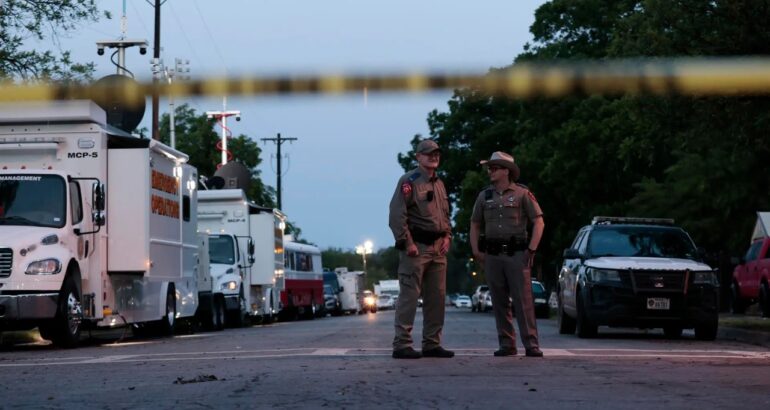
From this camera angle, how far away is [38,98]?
4559 mm

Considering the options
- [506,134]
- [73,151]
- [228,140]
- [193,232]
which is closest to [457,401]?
[73,151]

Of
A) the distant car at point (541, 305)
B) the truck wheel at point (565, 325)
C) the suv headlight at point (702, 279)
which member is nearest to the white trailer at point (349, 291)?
the distant car at point (541, 305)

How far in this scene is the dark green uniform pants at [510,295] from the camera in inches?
Result: 539

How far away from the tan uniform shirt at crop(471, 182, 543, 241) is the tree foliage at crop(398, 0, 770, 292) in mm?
1138

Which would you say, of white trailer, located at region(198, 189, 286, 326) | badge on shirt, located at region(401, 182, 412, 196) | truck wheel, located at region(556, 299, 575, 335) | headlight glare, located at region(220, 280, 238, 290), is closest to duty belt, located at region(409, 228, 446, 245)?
badge on shirt, located at region(401, 182, 412, 196)

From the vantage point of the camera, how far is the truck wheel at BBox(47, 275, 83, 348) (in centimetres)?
1803

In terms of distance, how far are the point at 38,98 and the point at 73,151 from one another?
50.6ft

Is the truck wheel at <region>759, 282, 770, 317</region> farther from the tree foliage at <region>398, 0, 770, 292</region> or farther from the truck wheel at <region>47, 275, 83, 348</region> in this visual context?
the truck wheel at <region>47, 275, 83, 348</region>

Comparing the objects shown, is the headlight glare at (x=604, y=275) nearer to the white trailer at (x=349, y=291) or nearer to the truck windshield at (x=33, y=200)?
the truck windshield at (x=33, y=200)

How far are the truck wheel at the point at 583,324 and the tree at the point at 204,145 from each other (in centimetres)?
5052

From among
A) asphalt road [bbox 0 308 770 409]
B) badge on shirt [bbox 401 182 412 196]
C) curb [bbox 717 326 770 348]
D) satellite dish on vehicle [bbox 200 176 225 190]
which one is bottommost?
asphalt road [bbox 0 308 770 409]

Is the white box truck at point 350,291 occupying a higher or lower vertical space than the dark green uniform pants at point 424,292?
higher

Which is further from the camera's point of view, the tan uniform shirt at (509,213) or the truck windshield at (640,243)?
the truck windshield at (640,243)

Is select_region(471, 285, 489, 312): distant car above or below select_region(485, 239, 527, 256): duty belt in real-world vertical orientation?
above
